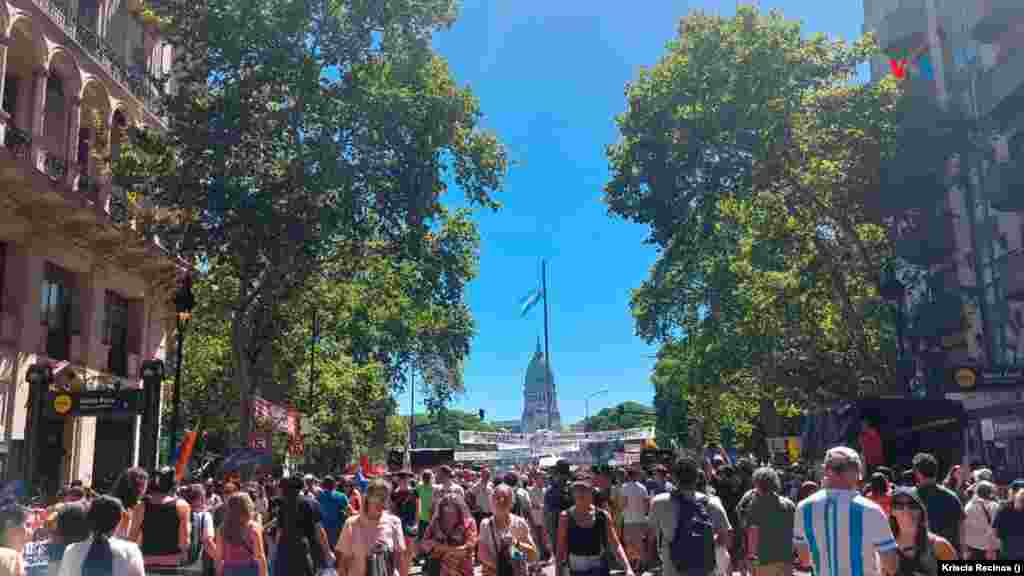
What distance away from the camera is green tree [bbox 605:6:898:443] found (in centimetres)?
2748

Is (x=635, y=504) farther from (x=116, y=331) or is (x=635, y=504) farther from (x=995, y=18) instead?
(x=995, y=18)

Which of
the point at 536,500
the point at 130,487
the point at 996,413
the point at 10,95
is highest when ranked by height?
the point at 10,95

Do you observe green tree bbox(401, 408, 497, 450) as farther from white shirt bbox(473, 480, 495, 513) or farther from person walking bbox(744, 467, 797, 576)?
person walking bbox(744, 467, 797, 576)

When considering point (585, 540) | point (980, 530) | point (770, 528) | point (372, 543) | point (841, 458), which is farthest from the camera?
point (980, 530)

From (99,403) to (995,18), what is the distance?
30.7 metres

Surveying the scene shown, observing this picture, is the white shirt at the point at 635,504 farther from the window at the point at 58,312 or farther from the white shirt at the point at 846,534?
the window at the point at 58,312

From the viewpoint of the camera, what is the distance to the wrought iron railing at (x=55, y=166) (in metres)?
21.6

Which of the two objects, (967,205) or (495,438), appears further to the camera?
(495,438)

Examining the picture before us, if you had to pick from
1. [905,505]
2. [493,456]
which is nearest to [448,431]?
[493,456]

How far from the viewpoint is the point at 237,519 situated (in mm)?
7863

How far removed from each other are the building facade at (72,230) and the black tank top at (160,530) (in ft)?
44.1

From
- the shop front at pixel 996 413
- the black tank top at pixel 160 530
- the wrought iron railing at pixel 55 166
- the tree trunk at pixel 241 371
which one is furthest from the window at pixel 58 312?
the shop front at pixel 996 413

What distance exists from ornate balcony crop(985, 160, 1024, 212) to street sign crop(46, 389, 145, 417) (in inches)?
1065

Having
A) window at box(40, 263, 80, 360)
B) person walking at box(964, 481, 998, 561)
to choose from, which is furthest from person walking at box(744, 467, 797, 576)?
window at box(40, 263, 80, 360)
